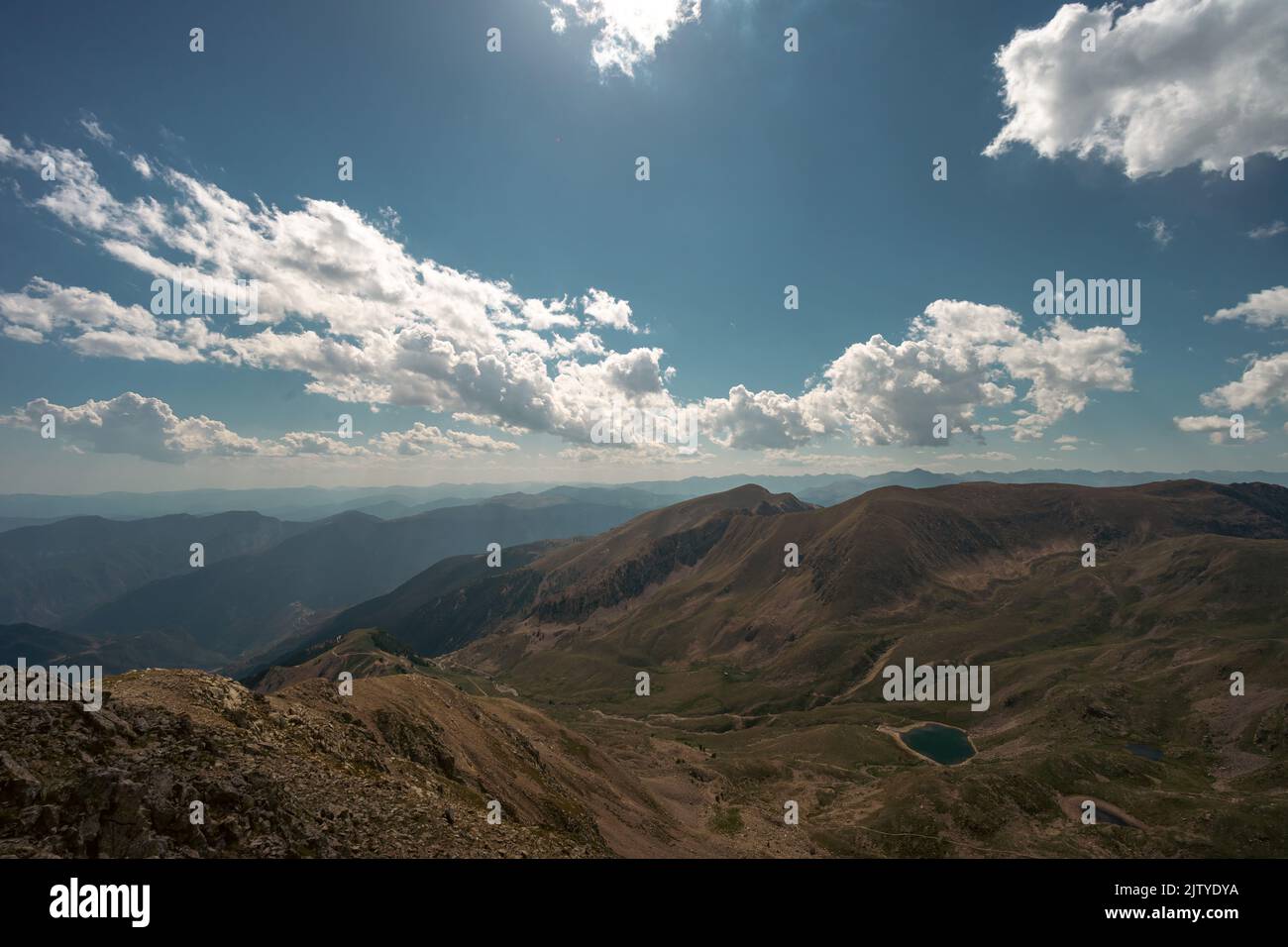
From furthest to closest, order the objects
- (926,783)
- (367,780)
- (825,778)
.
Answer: (825,778) < (926,783) < (367,780)

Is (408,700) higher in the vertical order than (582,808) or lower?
higher

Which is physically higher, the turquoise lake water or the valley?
the valley

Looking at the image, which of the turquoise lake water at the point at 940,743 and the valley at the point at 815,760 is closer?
the valley at the point at 815,760

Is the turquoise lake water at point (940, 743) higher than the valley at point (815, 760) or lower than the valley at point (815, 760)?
lower

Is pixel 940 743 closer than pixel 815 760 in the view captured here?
No

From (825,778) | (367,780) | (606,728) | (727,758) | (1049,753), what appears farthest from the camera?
(606,728)

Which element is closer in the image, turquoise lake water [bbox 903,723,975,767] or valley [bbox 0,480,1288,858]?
valley [bbox 0,480,1288,858]

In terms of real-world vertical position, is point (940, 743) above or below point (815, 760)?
below
